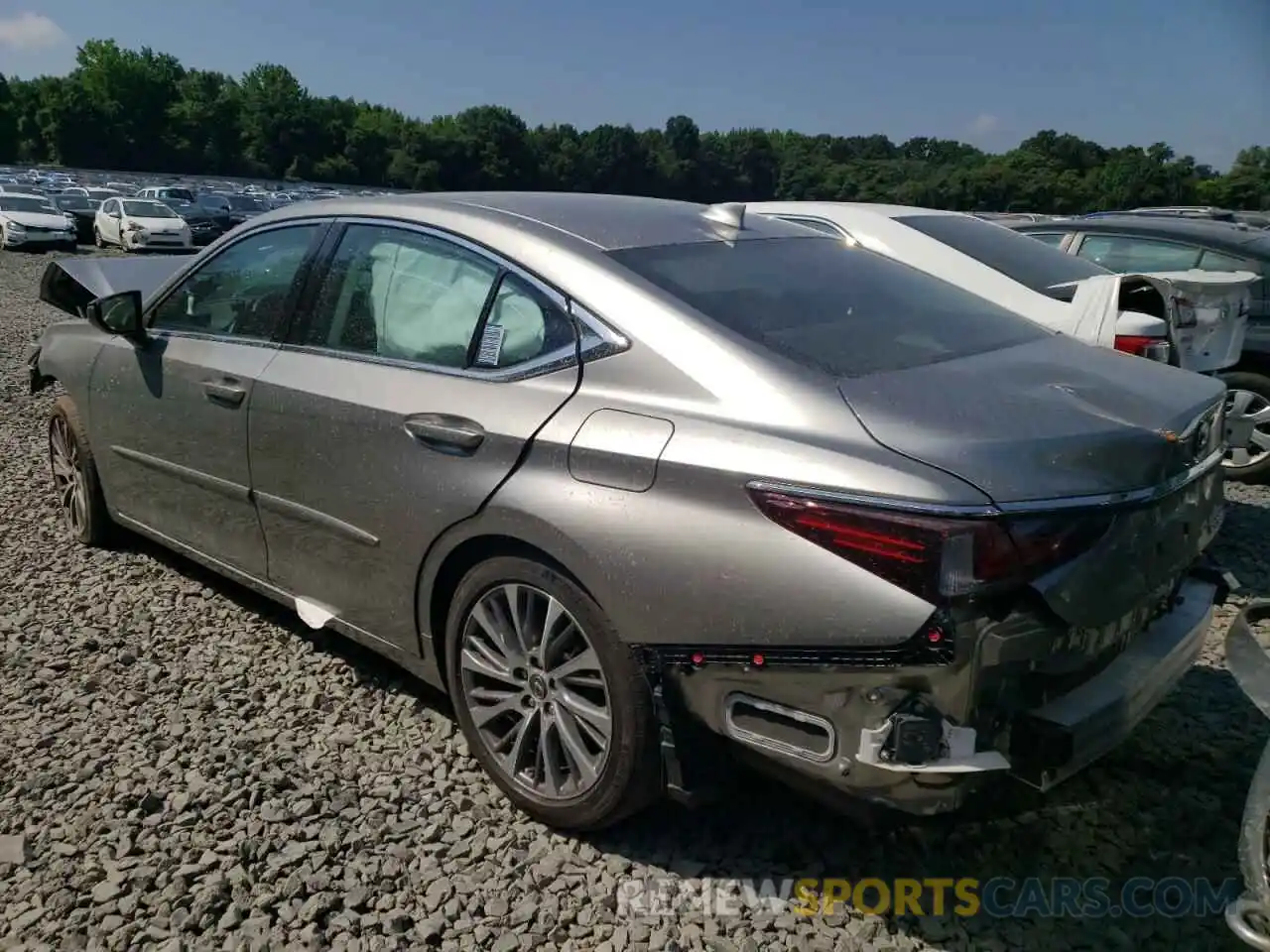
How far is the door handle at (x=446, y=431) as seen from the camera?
2646 mm

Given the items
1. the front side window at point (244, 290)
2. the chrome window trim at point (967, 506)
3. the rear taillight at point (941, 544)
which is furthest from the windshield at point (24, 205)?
the rear taillight at point (941, 544)

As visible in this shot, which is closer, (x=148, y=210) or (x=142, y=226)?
(x=142, y=226)

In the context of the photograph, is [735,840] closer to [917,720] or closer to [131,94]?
[917,720]

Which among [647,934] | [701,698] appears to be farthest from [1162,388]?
[647,934]

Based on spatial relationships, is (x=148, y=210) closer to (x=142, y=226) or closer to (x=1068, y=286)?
(x=142, y=226)

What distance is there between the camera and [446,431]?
271cm

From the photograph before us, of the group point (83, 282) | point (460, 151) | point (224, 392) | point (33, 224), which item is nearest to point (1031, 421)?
point (224, 392)

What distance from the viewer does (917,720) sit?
199 cm

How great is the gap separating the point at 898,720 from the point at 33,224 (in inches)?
1132

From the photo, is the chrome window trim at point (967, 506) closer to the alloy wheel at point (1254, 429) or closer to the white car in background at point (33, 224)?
the alloy wheel at point (1254, 429)

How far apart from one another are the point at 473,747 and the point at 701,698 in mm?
911

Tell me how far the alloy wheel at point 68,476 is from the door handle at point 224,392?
54.5 inches

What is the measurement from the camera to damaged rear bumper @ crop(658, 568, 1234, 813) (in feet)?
6.54

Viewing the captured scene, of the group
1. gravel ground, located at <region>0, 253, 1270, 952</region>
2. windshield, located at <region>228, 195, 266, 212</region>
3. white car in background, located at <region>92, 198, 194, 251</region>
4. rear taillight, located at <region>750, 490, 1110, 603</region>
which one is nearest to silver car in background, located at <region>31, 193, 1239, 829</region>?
rear taillight, located at <region>750, 490, 1110, 603</region>
